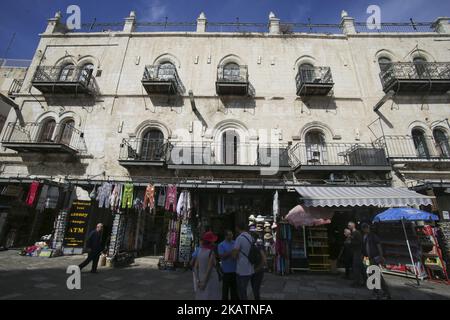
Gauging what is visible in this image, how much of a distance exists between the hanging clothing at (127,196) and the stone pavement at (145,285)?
8.42ft

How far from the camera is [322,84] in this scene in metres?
13.2

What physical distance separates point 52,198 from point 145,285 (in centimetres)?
724

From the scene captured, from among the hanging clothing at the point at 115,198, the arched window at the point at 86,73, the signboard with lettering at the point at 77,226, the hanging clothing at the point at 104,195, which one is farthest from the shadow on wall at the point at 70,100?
the hanging clothing at the point at 115,198

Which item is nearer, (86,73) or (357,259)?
(357,259)

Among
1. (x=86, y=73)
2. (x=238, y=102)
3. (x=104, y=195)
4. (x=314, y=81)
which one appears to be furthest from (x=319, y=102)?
(x=86, y=73)

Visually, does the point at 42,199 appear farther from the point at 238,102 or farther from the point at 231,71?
the point at 231,71

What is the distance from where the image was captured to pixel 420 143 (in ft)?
42.7

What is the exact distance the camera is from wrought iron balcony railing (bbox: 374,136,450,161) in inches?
485

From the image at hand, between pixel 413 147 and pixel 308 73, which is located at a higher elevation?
pixel 308 73

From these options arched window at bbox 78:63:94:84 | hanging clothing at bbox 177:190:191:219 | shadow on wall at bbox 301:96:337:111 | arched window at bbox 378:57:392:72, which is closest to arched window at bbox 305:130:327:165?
shadow on wall at bbox 301:96:337:111

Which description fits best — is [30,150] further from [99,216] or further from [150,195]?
[150,195]

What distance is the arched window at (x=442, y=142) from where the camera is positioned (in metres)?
12.6

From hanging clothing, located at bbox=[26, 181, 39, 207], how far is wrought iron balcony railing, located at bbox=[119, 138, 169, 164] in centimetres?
374

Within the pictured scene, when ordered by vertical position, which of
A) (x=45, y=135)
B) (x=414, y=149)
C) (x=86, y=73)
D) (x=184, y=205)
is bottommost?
(x=184, y=205)
